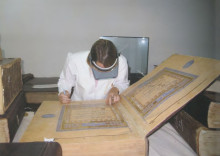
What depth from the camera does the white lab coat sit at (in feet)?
4.18

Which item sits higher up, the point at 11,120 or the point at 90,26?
the point at 90,26

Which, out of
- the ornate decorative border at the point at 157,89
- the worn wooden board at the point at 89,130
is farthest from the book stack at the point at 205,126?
the worn wooden board at the point at 89,130

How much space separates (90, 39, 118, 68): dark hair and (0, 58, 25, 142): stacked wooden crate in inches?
19.3

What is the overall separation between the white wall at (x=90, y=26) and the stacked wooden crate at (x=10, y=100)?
124cm

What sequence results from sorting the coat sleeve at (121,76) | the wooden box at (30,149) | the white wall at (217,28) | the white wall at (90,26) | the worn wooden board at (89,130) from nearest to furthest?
the wooden box at (30,149), the worn wooden board at (89,130), the coat sleeve at (121,76), the white wall at (90,26), the white wall at (217,28)

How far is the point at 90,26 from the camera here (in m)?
2.37

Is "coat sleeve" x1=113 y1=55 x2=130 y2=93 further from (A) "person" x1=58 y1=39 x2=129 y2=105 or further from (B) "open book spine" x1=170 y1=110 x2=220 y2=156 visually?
(B) "open book spine" x1=170 y1=110 x2=220 y2=156

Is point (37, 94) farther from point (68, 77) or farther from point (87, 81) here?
point (87, 81)

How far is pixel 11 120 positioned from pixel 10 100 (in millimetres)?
143

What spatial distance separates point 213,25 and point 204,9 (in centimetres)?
29

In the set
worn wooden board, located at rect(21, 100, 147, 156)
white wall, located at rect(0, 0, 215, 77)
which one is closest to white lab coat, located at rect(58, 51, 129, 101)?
worn wooden board, located at rect(21, 100, 147, 156)

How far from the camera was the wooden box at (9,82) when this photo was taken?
85 cm

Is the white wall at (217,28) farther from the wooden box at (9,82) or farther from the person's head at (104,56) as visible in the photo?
the wooden box at (9,82)

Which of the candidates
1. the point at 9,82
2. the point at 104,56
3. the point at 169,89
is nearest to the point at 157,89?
the point at 169,89
